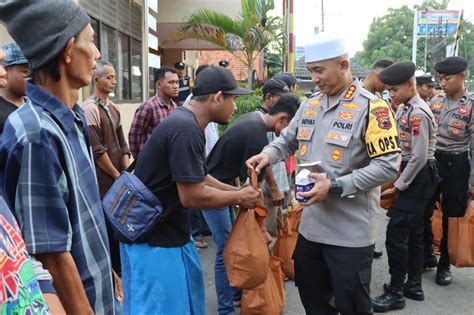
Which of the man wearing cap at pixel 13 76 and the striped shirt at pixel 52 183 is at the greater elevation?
the man wearing cap at pixel 13 76

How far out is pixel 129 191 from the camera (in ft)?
7.71

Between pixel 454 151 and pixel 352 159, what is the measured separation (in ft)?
8.01

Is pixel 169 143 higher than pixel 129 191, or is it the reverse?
pixel 169 143

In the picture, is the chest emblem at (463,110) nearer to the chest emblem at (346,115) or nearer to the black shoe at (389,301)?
the black shoe at (389,301)

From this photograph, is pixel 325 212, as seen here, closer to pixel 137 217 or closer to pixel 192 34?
pixel 137 217

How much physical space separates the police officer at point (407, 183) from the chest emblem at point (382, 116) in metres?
1.40

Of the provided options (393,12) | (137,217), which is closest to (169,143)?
(137,217)

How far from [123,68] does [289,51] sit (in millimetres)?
3338

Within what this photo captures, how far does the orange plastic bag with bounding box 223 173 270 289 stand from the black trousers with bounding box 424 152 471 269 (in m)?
2.40

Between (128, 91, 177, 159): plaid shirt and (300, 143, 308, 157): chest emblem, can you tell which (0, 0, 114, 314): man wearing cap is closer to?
(300, 143, 308, 157): chest emblem

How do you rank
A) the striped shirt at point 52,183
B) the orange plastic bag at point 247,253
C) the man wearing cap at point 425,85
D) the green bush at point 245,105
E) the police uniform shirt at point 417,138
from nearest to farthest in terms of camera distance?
the striped shirt at point 52,183, the orange plastic bag at point 247,253, the police uniform shirt at point 417,138, the green bush at point 245,105, the man wearing cap at point 425,85

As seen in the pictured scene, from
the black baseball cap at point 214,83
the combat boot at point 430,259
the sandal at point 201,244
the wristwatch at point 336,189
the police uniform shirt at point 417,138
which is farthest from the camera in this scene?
the sandal at point 201,244

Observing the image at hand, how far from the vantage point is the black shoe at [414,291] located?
407cm

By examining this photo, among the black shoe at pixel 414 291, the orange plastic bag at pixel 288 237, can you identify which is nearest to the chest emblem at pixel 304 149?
the orange plastic bag at pixel 288 237
